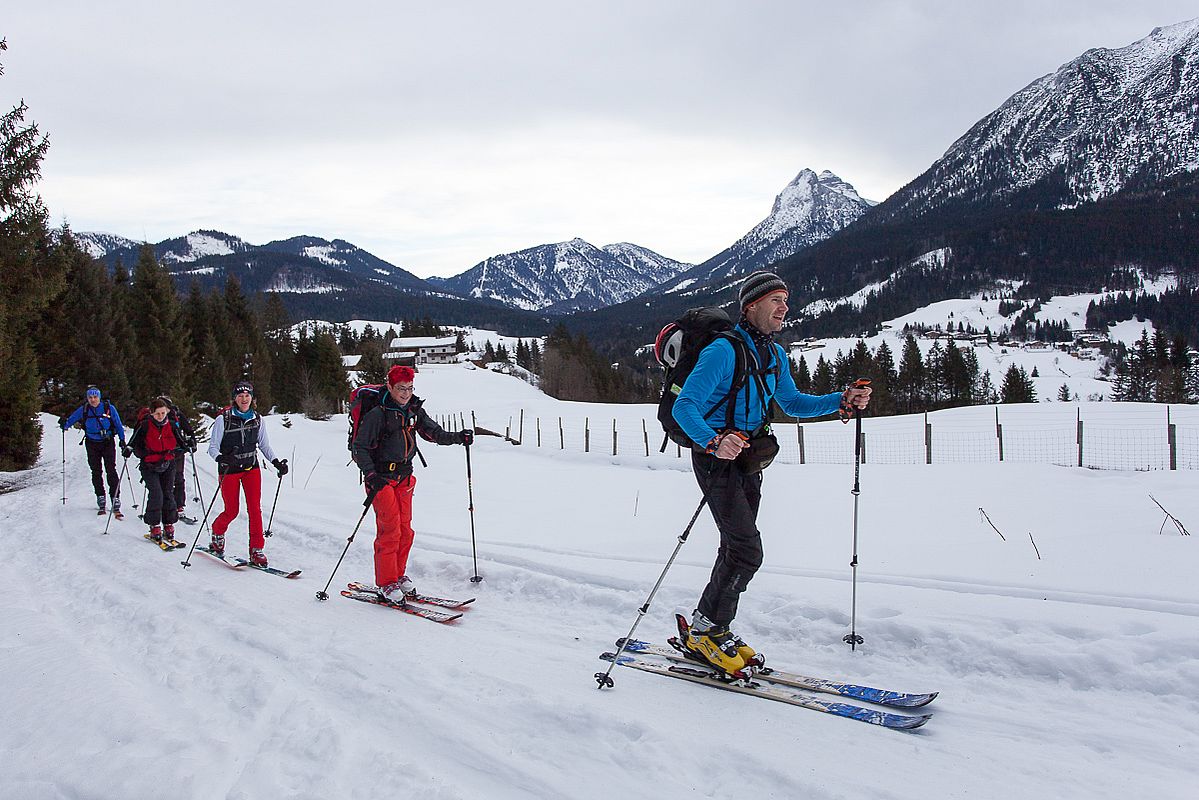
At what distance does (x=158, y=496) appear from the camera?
32.0 ft

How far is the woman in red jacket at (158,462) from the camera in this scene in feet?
31.8

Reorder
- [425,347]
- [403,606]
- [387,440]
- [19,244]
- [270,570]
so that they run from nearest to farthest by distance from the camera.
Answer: [403,606], [387,440], [270,570], [19,244], [425,347]

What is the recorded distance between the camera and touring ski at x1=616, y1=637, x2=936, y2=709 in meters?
3.84

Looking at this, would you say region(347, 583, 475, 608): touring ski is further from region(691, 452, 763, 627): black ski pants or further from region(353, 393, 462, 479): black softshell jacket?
region(691, 452, 763, 627): black ski pants

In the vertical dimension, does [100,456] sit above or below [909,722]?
above

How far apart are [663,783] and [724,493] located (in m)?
1.68

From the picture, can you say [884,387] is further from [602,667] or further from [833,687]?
[602,667]

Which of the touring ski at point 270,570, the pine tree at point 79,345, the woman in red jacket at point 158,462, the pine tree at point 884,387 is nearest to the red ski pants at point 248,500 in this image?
the touring ski at point 270,570

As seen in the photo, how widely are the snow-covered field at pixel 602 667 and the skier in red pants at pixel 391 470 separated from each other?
42 centimetres

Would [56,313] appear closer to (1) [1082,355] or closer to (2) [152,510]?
(2) [152,510]

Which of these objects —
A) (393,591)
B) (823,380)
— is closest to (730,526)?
(393,591)

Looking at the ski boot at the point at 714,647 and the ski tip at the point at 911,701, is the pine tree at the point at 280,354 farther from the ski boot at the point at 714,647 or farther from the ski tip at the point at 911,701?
the ski tip at the point at 911,701

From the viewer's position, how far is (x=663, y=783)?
3123 mm

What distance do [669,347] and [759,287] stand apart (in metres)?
0.75
